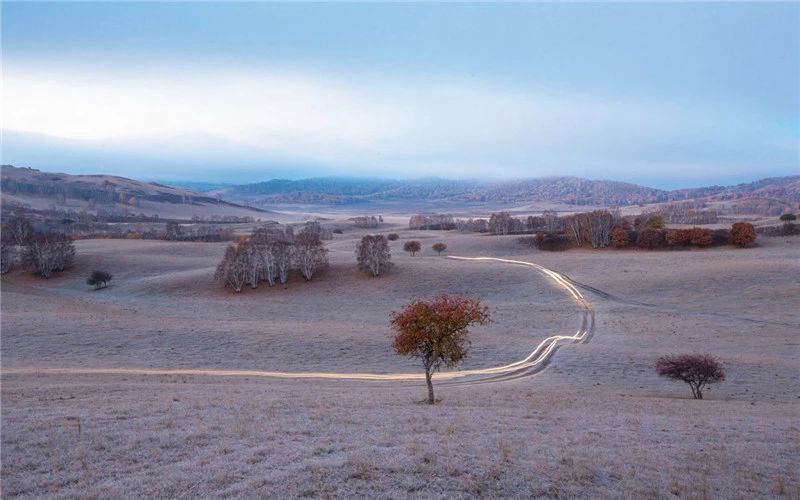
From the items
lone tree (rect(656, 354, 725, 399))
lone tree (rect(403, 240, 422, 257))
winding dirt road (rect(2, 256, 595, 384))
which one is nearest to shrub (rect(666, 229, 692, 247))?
lone tree (rect(403, 240, 422, 257))

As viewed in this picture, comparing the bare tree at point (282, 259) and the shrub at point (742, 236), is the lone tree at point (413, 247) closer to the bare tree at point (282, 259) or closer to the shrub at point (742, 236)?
the bare tree at point (282, 259)

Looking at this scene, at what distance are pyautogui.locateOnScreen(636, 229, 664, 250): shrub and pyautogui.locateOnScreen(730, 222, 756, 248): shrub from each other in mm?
11173

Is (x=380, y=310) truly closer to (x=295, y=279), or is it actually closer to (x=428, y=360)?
(x=295, y=279)

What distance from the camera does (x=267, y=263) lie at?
69.5 meters

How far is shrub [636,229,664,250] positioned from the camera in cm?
9069

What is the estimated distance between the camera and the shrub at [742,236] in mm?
86312

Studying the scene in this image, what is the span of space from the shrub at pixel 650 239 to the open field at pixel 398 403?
2554 cm

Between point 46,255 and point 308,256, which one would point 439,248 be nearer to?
point 308,256

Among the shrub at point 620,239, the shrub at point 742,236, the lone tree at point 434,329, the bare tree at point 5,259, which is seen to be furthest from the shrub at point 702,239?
the bare tree at point 5,259

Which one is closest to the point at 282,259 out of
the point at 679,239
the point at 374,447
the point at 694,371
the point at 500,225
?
the point at 694,371

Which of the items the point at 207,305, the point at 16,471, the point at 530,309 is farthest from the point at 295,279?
the point at 16,471

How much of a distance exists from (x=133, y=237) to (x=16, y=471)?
13592 cm

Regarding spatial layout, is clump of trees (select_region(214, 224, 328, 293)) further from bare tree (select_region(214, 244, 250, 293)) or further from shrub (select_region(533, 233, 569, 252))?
shrub (select_region(533, 233, 569, 252))

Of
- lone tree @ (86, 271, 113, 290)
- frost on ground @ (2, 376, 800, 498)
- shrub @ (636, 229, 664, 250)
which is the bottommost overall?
lone tree @ (86, 271, 113, 290)
